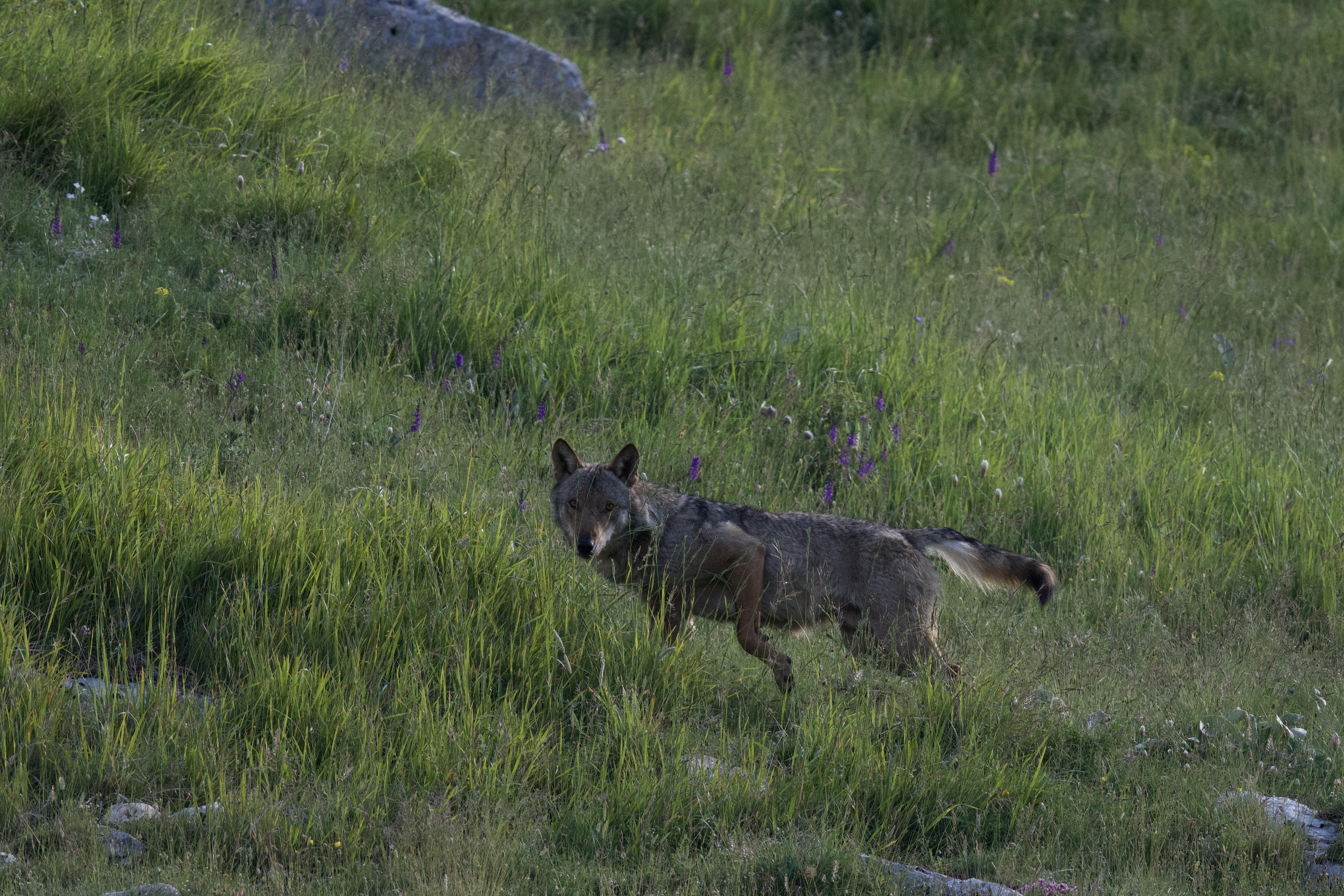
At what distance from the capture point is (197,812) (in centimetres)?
407

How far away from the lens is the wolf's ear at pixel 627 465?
5766mm

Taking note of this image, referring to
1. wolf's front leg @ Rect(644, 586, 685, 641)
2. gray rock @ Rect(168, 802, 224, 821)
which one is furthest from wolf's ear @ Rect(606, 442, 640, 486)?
gray rock @ Rect(168, 802, 224, 821)

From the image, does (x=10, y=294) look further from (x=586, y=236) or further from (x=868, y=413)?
(x=868, y=413)

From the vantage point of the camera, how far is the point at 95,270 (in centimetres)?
739

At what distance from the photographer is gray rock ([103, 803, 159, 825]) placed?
4.05 metres

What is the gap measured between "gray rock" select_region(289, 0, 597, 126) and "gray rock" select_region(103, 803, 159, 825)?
7753 mm

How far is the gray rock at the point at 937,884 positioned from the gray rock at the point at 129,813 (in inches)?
94.0

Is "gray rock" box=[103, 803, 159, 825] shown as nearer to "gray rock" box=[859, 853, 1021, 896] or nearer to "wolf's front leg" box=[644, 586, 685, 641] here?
"wolf's front leg" box=[644, 586, 685, 641]

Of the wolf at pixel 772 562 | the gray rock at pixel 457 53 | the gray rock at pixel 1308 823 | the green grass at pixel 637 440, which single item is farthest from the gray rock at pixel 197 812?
the gray rock at pixel 457 53

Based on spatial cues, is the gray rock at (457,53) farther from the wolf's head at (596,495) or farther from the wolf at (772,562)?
the wolf at (772,562)

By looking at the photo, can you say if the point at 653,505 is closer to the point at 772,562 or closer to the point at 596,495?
the point at 596,495

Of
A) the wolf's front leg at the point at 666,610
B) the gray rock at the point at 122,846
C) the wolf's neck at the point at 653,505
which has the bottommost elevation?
the gray rock at the point at 122,846

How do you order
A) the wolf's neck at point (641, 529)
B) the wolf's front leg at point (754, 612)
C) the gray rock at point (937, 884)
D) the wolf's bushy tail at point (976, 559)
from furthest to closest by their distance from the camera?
the wolf's neck at point (641, 529)
the wolf's bushy tail at point (976, 559)
the wolf's front leg at point (754, 612)
the gray rock at point (937, 884)

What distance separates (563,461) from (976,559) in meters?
2.05
